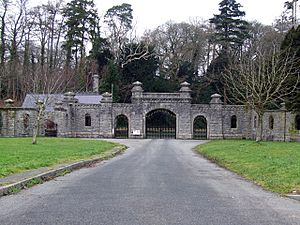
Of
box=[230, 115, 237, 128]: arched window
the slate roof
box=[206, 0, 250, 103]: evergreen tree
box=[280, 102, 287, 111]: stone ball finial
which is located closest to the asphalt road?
box=[280, 102, 287, 111]: stone ball finial

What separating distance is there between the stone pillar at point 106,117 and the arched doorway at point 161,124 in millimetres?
4309

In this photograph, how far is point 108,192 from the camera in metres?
10.8

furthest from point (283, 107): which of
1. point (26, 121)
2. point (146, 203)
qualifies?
point (146, 203)

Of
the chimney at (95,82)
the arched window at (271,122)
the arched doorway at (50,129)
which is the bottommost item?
the arched doorway at (50,129)

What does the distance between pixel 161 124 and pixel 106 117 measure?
7704 millimetres

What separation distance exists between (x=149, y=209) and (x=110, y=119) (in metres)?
43.4

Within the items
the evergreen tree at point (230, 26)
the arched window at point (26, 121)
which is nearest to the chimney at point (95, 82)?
the arched window at point (26, 121)

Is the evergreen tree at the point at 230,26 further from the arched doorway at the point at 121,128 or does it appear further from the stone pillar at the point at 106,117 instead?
the stone pillar at the point at 106,117

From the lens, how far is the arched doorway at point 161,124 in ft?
176

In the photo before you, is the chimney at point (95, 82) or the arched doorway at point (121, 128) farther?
the chimney at point (95, 82)

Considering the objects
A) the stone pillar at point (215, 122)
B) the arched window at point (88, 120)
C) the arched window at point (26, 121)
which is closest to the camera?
the arched window at point (26, 121)

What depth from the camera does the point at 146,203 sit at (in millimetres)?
9250

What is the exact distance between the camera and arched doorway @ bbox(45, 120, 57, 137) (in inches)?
2009

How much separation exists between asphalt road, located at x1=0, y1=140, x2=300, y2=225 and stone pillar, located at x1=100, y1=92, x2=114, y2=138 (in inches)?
1495
